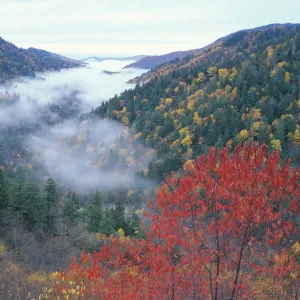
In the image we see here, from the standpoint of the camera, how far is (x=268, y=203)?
425 inches

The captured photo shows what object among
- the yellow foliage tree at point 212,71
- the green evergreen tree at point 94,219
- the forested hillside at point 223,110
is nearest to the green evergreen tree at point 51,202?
the green evergreen tree at point 94,219

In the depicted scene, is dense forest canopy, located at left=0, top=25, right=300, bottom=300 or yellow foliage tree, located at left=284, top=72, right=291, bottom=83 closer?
dense forest canopy, located at left=0, top=25, right=300, bottom=300

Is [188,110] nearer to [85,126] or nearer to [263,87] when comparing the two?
[263,87]

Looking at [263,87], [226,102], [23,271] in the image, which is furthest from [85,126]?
[23,271]

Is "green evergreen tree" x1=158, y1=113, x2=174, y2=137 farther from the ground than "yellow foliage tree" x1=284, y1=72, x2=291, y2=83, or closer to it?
closer to it

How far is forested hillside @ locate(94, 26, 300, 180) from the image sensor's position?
88.7 metres

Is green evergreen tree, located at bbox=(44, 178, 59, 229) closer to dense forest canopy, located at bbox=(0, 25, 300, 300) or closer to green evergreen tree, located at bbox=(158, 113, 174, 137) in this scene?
dense forest canopy, located at bbox=(0, 25, 300, 300)

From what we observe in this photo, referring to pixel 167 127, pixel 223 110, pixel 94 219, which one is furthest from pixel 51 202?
pixel 167 127

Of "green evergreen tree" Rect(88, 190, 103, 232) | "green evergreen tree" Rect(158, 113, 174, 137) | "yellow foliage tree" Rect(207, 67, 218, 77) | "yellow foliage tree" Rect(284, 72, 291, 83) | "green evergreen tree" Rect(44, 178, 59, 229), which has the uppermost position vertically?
"yellow foliage tree" Rect(207, 67, 218, 77)

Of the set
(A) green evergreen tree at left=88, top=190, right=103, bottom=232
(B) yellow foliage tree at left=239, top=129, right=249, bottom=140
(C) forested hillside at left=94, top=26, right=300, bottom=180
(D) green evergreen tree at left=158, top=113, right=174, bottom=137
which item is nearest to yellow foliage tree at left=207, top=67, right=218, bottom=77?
(C) forested hillside at left=94, top=26, right=300, bottom=180

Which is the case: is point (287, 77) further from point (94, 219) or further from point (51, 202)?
point (51, 202)

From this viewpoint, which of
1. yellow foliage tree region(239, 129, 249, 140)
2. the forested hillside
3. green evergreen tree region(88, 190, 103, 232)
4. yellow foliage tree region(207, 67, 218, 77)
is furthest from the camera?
yellow foliage tree region(207, 67, 218, 77)

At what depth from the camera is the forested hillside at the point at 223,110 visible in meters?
88.7

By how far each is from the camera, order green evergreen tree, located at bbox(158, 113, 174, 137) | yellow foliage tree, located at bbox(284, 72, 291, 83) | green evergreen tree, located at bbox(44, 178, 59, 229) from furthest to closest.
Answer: green evergreen tree, located at bbox(158, 113, 174, 137) < yellow foliage tree, located at bbox(284, 72, 291, 83) < green evergreen tree, located at bbox(44, 178, 59, 229)
